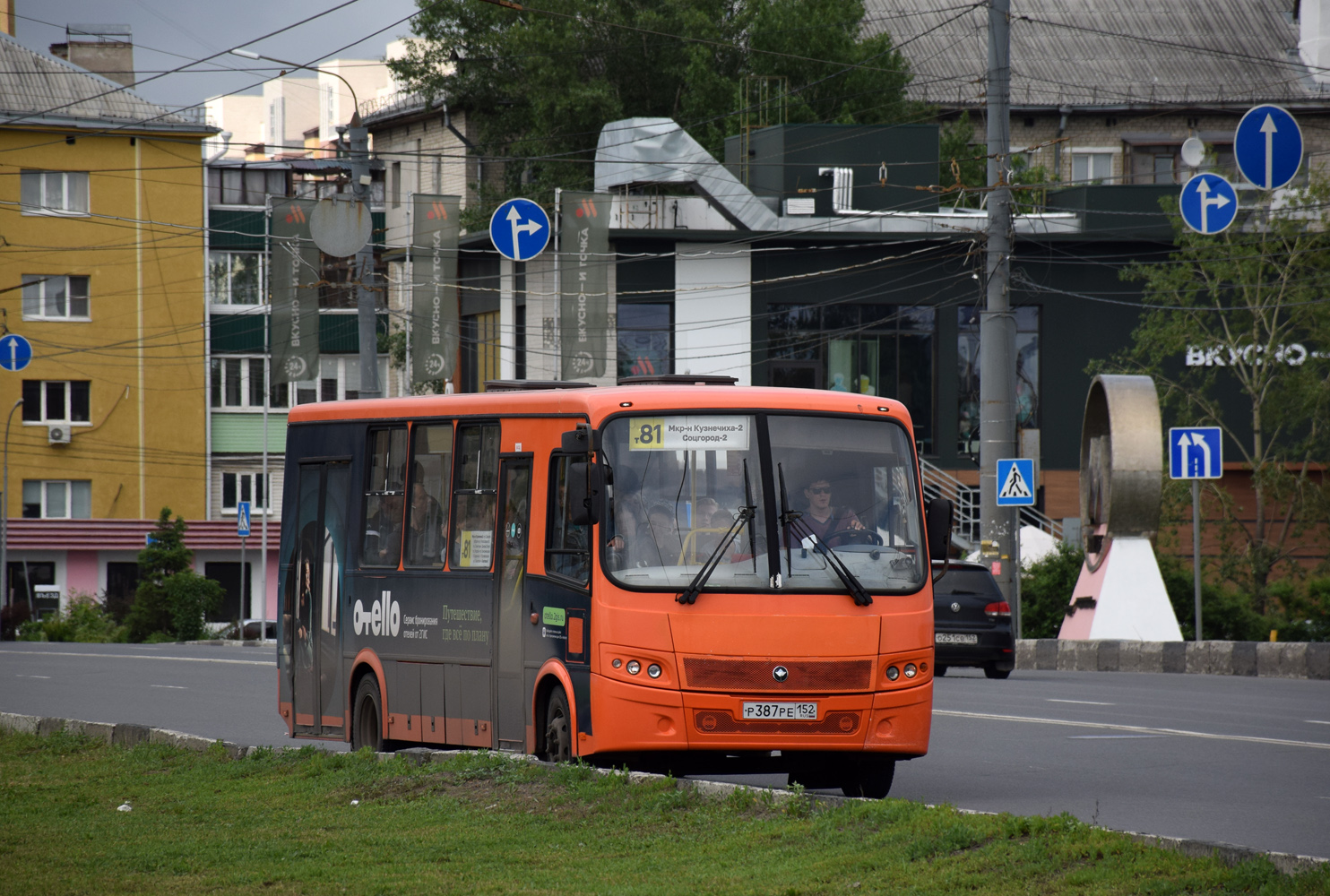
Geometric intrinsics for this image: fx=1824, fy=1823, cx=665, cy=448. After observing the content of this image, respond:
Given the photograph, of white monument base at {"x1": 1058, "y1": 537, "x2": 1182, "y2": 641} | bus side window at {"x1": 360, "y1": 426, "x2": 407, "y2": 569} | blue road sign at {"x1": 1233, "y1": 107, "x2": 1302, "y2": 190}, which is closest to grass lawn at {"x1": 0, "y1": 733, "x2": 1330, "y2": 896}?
bus side window at {"x1": 360, "y1": 426, "x2": 407, "y2": 569}

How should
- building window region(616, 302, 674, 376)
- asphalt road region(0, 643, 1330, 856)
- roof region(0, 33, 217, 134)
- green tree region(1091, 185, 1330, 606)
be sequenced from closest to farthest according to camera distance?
asphalt road region(0, 643, 1330, 856), green tree region(1091, 185, 1330, 606), building window region(616, 302, 674, 376), roof region(0, 33, 217, 134)

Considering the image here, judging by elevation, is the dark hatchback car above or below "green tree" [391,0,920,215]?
below

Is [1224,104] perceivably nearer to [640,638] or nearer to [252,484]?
[252,484]

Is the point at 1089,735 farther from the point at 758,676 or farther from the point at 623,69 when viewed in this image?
the point at 623,69

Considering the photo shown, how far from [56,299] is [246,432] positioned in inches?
310

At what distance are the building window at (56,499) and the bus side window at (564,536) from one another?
51.9m

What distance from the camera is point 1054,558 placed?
32969 millimetres

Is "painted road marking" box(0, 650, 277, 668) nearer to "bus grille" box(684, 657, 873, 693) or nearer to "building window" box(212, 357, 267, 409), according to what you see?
"bus grille" box(684, 657, 873, 693)

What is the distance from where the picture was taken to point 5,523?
54.2 m

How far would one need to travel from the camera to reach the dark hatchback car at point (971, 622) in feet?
79.2

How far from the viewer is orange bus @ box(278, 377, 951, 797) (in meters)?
10.9

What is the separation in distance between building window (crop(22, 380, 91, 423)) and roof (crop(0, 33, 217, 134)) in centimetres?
852

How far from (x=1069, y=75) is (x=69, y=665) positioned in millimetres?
40677

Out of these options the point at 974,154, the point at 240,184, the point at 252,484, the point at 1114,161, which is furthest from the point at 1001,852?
the point at 240,184
